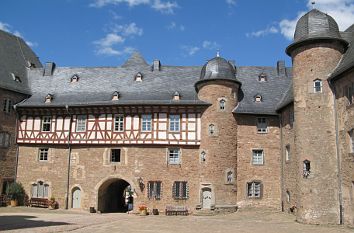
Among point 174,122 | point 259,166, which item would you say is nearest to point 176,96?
point 174,122

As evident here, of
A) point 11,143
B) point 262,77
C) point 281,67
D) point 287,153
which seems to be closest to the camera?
point 287,153

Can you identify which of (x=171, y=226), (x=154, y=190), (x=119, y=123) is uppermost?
(x=119, y=123)

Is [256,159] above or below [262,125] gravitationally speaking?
below

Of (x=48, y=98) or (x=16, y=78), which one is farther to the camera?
(x=16, y=78)

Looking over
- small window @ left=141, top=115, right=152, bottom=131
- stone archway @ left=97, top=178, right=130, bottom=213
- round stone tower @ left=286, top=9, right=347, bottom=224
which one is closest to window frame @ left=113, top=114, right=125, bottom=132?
small window @ left=141, top=115, right=152, bottom=131

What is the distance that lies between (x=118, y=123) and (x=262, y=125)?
9849 mm

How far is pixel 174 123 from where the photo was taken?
28406 mm

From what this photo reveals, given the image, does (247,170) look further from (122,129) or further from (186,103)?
(122,129)

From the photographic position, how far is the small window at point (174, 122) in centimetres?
2833

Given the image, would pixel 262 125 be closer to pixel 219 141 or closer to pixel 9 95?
pixel 219 141

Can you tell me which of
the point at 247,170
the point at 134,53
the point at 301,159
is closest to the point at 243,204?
the point at 247,170

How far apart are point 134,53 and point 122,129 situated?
451 inches

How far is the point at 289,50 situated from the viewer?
76.6 ft

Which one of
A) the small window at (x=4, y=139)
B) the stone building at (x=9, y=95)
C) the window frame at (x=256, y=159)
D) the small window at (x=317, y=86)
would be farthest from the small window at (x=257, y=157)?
the small window at (x=4, y=139)
